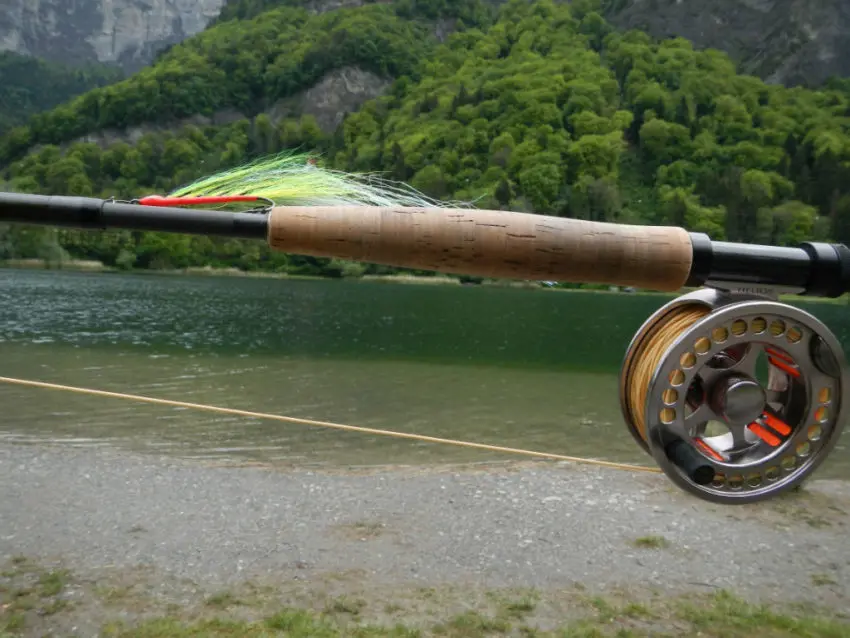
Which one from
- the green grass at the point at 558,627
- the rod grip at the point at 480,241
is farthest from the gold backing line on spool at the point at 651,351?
the green grass at the point at 558,627

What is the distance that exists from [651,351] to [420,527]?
634 centimetres

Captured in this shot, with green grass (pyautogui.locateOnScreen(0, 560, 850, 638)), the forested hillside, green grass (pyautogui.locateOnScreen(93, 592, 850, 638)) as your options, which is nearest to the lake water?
green grass (pyautogui.locateOnScreen(0, 560, 850, 638))

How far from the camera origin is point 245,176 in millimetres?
2512

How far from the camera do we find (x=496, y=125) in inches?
4963

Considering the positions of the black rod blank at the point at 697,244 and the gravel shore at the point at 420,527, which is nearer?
the black rod blank at the point at 697,244

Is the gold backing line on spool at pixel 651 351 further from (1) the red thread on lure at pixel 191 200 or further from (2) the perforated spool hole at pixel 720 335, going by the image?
(1) the red thread on lure at pixel 191 200

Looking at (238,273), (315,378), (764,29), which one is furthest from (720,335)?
(764,29)

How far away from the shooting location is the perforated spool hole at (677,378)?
2000 mm

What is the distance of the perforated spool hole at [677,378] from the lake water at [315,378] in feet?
32.6

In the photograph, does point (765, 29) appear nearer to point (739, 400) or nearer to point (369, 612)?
point (369, 612)

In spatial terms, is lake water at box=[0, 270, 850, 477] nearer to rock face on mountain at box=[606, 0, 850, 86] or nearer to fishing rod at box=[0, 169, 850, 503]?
fishing rod at box=[0, 169, 850, 503]

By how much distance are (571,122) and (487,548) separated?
441ft

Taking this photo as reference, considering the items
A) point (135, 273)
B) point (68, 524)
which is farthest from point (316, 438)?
point (135, 273)

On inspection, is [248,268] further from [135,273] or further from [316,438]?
[316,438]
